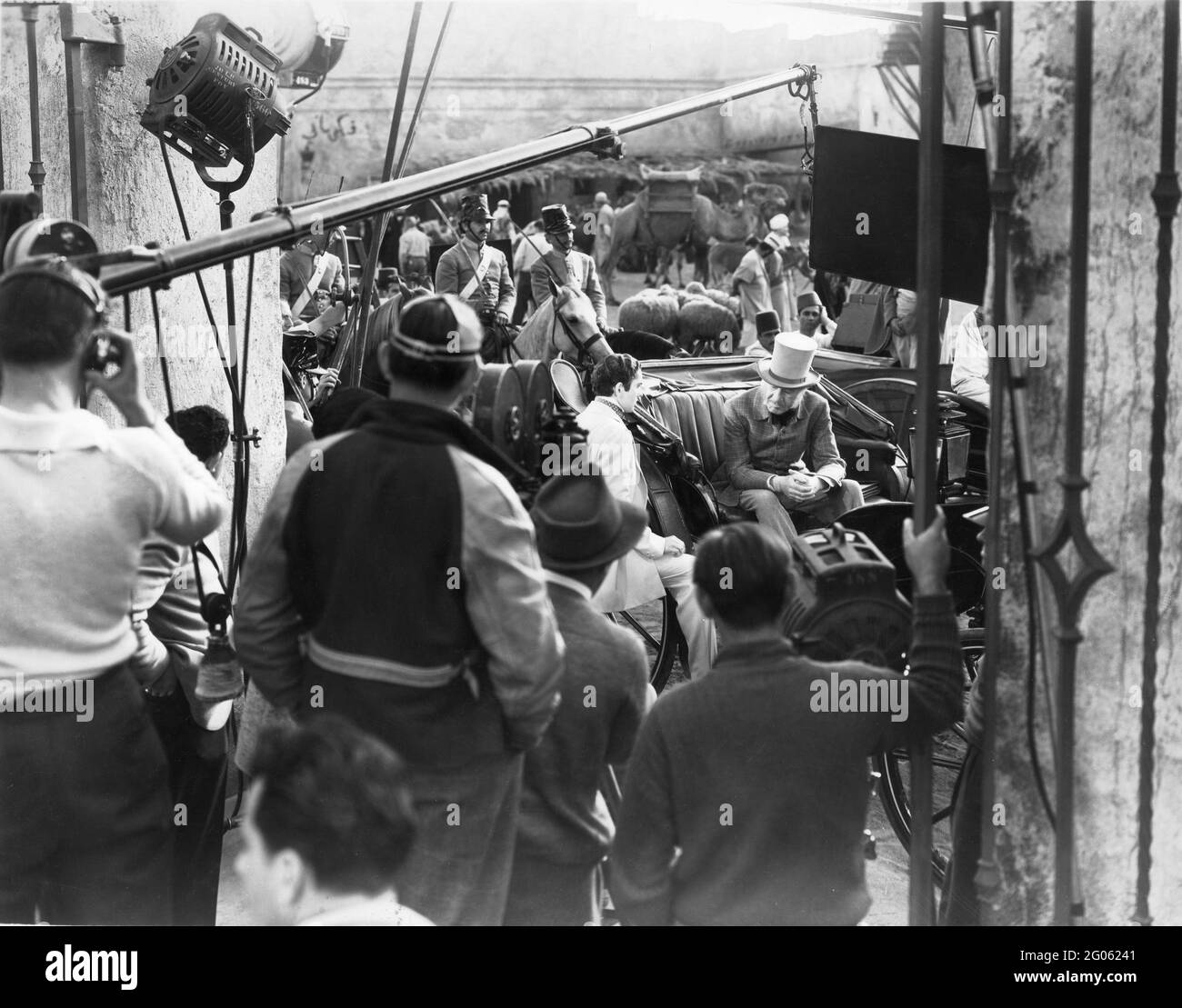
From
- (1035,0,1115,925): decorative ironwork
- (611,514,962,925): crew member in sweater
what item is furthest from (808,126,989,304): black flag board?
(611,514,962,925): crew member in sweater

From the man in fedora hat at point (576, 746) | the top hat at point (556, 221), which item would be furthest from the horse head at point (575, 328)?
the man in fedora hat at point (576, 746)

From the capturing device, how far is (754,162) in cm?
2400

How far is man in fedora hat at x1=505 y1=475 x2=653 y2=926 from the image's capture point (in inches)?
118

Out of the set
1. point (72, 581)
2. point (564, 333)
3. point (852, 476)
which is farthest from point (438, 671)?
point (564, 333)

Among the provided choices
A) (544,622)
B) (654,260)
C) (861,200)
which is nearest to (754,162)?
(654,260)

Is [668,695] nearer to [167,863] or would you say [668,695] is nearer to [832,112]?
[167,863]

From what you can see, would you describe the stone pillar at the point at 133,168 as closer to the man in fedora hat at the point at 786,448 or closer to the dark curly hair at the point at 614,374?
the dark curly hair at the point at 614,374

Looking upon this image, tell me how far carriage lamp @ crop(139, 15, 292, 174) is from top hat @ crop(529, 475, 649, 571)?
5.95 feet

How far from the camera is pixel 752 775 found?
2717 millimetres

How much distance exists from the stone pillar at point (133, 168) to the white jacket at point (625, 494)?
1442mm

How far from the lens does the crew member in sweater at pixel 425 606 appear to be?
9.06 ft

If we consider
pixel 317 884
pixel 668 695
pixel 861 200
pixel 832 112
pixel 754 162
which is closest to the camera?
pixel 317 884

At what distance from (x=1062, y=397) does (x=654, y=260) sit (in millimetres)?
19345

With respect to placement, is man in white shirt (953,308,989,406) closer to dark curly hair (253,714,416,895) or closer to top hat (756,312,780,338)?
top hat (756,312,780,338)
